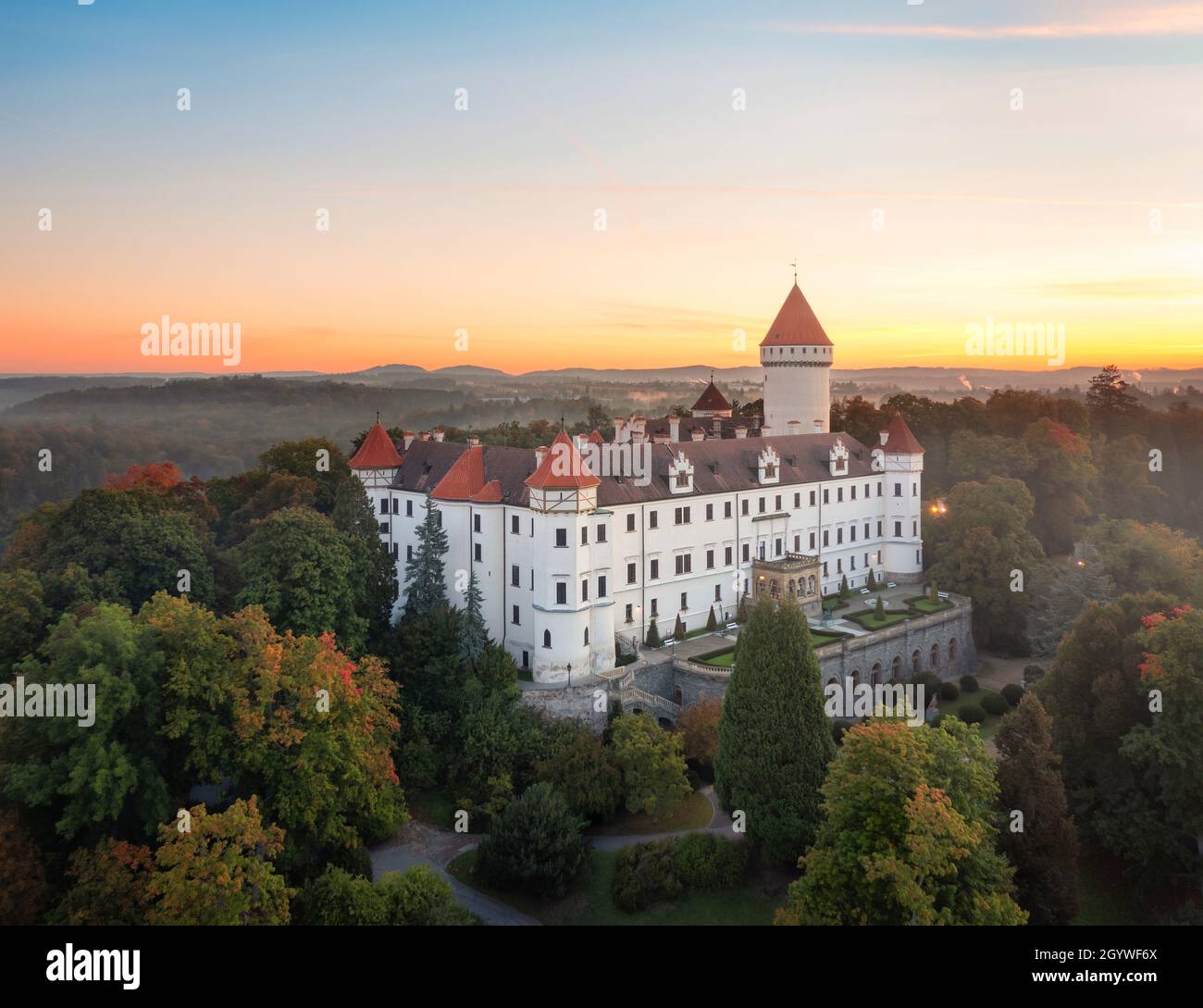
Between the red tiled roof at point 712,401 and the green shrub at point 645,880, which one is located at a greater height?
the red tiled roof at point 712,401

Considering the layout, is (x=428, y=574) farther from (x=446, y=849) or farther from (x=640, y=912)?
(x=640, y=912)

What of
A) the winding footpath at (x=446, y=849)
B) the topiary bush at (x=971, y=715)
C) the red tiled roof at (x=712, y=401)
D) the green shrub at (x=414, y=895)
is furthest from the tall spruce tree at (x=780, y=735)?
the red tiled roof at (x=712, y=401)

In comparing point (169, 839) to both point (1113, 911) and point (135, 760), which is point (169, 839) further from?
point (1113, 911)

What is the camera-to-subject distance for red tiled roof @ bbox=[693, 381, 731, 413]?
7562cm

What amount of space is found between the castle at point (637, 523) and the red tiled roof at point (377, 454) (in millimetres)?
86

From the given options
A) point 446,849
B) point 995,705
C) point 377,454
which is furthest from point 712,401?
point 446,849

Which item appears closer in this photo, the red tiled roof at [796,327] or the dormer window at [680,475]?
the dormer window at [680,475]

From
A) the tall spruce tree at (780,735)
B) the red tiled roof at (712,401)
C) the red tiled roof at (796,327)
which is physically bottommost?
the tall spruce tree at (780,735)

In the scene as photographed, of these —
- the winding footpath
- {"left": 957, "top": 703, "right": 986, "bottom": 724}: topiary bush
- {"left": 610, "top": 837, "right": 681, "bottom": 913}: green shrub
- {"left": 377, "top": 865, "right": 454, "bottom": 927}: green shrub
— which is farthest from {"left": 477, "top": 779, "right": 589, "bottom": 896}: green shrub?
{"left": 957, "top": 703, "right": 986, "bottom": 724}: topiary bush

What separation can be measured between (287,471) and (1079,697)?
42.1m

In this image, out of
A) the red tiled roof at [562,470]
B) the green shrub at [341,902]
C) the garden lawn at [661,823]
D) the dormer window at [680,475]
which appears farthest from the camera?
the dormer window at [680,475]

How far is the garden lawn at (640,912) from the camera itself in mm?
27984

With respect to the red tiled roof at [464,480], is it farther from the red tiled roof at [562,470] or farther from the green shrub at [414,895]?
the green shrub at [414,895]

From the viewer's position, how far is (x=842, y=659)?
4181 centimetres
